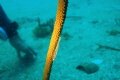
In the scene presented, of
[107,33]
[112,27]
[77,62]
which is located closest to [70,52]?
[77,62]

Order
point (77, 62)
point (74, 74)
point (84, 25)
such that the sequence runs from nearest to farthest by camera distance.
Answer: point (74, 74) < point (77, 62) < point (84, 25)

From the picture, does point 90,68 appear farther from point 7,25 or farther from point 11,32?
point 7,25

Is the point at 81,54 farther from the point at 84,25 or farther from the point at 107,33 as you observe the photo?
the point at 84,25

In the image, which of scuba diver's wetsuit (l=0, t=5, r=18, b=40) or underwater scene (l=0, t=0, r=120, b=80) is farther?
scuba diver's wetsuit (l=0, t=5, r=18, b=40)

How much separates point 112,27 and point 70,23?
313 centimetres

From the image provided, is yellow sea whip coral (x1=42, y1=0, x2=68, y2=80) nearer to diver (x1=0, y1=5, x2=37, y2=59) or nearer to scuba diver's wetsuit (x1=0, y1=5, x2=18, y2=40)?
diver (x1=0, y1=5, x2=37, y2=59)

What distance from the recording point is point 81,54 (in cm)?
680

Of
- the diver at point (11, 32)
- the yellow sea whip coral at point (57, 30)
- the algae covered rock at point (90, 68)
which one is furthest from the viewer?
the diver at point (11, 32)

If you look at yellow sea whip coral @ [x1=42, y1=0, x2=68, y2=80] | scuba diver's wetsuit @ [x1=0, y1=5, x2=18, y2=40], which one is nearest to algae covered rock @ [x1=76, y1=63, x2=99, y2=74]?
scuba diver's wetsuit @ [x1=0, y1=5, x2=18, y2=40]

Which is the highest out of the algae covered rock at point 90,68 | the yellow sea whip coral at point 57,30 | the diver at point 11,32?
the yellow sea whip coral at point 57,30

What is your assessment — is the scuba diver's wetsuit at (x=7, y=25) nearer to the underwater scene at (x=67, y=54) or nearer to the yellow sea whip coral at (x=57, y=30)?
the underwater scene at (x=67, y=54)

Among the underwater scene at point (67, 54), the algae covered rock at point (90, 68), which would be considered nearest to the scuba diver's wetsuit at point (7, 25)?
the underwater scene at point (67, 54)

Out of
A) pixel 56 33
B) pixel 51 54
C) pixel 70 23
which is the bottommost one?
pixel 70 23

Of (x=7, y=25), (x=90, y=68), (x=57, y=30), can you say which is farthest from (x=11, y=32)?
(x=57, y=30)
